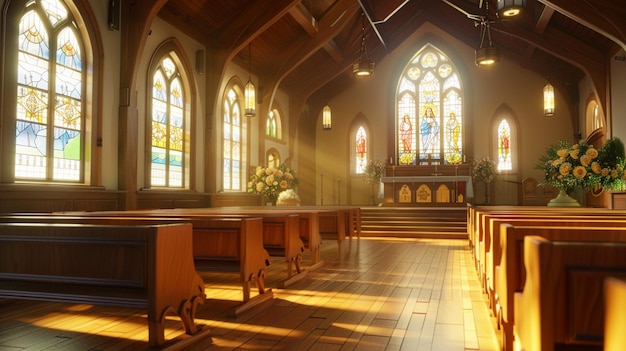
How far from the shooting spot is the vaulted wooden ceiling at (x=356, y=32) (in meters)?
7.82

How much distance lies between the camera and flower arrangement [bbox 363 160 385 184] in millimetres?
12812

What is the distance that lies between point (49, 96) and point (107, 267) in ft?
13.4

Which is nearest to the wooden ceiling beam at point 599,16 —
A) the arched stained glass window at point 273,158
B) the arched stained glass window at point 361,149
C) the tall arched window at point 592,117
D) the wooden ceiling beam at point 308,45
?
the tall arched window at point 592,117

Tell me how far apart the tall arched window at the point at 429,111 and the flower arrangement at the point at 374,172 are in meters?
0.92

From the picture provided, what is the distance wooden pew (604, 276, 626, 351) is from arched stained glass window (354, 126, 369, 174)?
42.2 ft

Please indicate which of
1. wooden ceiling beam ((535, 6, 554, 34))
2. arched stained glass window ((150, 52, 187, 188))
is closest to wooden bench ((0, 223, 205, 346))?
arched stained glass window ((150, 52, 187, 188))

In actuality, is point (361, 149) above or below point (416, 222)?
above

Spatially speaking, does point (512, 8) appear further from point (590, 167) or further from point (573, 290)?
point (573, 290)

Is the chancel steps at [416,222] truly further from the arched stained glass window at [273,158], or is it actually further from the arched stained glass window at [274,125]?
the arched stained glass window at [274,125]

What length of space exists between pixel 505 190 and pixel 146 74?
9.68 m

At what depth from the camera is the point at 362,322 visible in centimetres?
289

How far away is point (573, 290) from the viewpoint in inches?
45.6

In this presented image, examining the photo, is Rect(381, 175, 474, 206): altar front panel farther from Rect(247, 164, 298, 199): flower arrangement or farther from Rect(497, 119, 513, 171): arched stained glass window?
Rect(247, 164, 298, 199): flower arrangement

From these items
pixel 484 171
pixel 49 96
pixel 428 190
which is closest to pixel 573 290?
pixel 49 96
